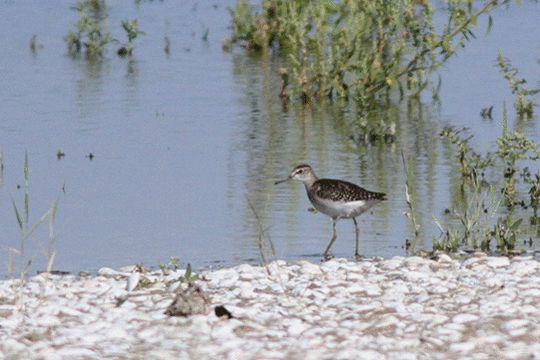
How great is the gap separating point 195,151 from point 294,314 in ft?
21.5

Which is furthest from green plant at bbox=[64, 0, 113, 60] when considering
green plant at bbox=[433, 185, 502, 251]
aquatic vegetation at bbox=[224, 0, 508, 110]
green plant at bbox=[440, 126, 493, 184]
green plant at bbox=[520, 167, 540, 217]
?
green plant at bbox=[433, 185, 502, 251]

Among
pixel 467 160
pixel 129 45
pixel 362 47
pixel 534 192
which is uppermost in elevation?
pixel 362 47

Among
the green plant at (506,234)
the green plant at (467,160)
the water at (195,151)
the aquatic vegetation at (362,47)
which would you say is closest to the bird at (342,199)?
the water at (195,151)

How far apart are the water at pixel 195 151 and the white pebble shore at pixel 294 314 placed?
54 centimetres

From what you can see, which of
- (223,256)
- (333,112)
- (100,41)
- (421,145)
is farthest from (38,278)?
(100,41)

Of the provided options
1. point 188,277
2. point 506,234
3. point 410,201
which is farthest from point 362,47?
point 188,277

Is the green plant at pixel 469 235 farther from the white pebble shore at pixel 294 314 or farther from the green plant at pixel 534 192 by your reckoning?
the green plant at pixel 534 192

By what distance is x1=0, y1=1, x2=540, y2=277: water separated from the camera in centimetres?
1065

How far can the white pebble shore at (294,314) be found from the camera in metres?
7.19

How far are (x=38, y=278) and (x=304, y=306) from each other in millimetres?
2251

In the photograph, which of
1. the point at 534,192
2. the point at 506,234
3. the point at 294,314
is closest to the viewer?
the point at 294,314

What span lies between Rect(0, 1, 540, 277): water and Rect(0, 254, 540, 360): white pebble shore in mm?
539

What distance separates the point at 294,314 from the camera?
7957 millimetres

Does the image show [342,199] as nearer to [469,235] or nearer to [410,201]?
[410,201]
